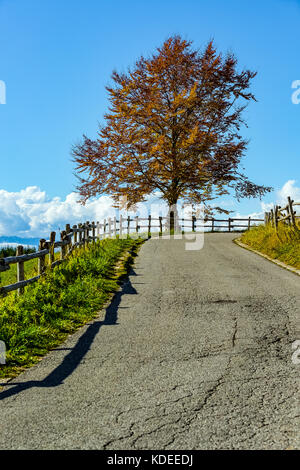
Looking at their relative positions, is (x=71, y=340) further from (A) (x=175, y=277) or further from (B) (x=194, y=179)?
(B) (x=194, y=179)

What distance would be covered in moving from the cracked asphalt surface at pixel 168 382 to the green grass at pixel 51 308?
1.16 feet

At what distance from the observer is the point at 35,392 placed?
536 cm

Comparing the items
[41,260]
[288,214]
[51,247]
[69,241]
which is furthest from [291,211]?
[41,260]

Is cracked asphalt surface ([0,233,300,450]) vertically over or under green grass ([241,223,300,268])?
under

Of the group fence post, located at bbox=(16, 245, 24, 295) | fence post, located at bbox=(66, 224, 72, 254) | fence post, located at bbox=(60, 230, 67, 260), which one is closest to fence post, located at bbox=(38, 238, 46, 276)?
fence post, located at bbox=(16, 245, 24, 295)

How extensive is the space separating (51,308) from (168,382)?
412cm

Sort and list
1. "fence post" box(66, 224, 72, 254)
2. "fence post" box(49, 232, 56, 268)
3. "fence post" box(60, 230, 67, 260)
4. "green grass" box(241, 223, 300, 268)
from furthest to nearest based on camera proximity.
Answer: "green grass" box(241, 223, 300, 268)
"fence post" box(66, 224, 72, 254)
"fence post" box(60, 230, 67, 260)
"fence post" box(49, 232, 56, 268)

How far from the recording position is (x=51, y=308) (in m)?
8.84

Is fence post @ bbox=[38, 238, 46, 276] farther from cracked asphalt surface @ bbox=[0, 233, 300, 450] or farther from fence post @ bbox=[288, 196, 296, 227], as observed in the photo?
fence post @ bbox=[288, 196, 296, 227]

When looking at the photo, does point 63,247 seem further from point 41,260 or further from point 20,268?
point 20,268

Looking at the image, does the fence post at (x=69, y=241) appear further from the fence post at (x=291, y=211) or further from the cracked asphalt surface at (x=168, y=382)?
the fence post at (x=291, y=211)

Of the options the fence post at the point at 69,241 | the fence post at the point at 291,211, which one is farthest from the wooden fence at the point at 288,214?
the fence post at the point at 69,241

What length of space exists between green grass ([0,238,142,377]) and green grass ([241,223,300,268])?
6784mm

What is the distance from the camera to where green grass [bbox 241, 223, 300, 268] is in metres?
17.0
